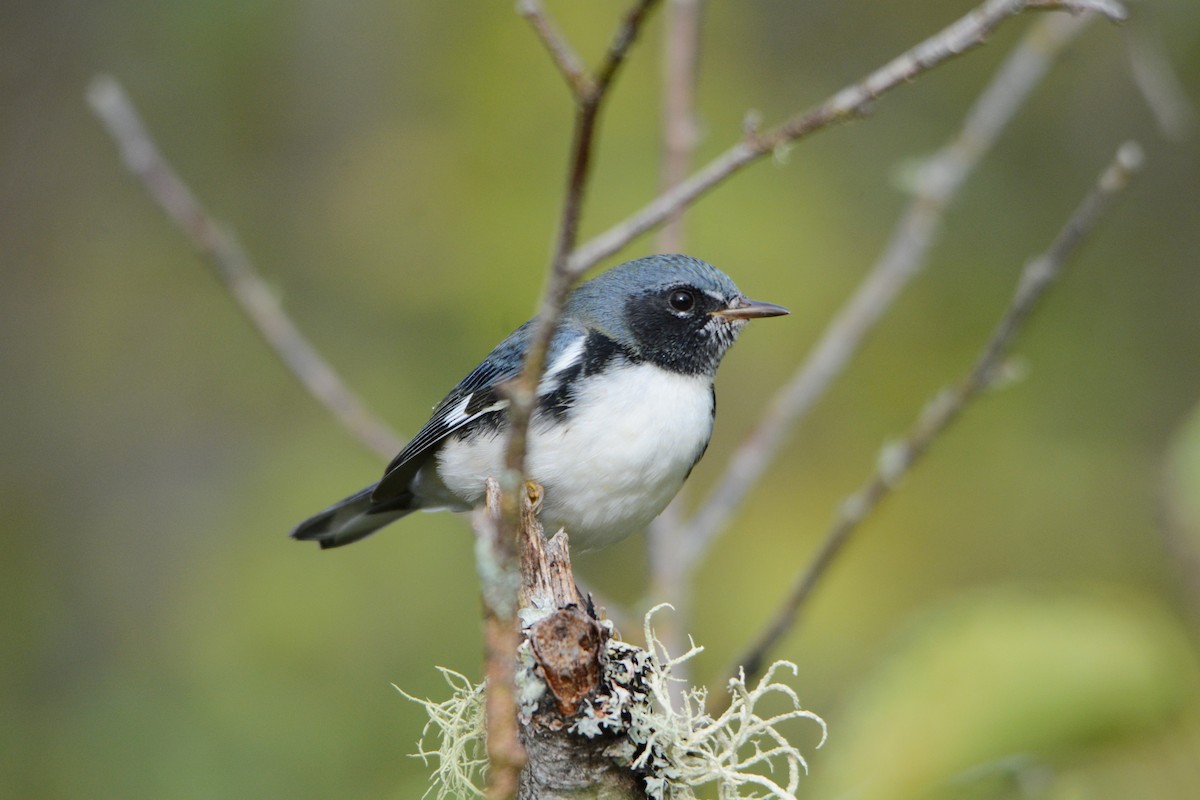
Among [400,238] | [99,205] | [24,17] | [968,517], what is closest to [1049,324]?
[968,517]

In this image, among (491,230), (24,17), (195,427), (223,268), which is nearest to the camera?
(223,268)

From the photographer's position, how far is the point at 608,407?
3312 millimetres

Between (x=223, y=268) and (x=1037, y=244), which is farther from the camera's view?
(x=1037, y=244)

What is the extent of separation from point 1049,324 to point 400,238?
3.30 m

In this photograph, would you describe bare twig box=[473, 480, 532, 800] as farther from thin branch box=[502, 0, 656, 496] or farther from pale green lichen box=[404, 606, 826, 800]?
pale green lichen box=[404, 606, 826, 800]

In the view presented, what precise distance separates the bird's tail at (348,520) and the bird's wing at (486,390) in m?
0.24

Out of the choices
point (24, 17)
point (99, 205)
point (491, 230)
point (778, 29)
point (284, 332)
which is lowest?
point (284, 332)

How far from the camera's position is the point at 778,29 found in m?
6.88

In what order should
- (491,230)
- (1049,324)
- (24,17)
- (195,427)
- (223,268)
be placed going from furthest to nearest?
(24,17) < (195,427) < (1049,324) < (491,230) < (223,268)

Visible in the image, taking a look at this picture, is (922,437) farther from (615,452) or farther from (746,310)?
(615,452)

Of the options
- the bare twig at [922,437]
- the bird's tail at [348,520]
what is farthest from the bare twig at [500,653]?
the bird's tail at [348,520]

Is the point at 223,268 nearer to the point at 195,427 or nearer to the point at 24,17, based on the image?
the point at 195,427

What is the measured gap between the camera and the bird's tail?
156 inches

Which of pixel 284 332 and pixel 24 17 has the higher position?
pixel 24 17
